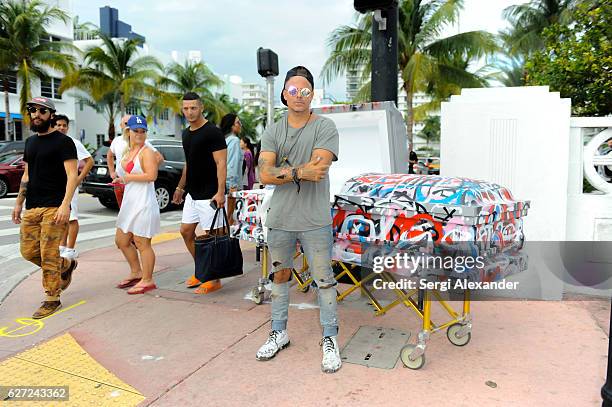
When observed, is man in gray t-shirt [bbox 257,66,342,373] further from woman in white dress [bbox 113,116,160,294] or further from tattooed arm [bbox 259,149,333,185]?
woman in white dress [bbox 113,116,160,294]

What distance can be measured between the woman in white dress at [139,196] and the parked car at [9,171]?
11590 millimetres

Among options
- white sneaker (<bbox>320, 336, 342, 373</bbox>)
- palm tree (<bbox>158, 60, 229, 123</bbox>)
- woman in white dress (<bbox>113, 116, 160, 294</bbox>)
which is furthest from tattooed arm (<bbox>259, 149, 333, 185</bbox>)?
palm tree (<bbox>158, 60, 229, 123</bbox>)

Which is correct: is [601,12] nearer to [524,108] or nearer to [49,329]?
[524,108]

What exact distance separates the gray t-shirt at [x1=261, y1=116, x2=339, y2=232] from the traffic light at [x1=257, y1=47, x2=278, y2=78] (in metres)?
4.01

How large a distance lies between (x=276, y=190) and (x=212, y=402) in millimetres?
1417

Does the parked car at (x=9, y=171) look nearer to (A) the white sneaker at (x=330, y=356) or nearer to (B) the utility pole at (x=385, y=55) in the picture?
(B) the utility pole at (x=385, y=55)

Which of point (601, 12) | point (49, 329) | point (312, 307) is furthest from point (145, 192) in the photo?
point (601, 12)

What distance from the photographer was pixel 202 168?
4816mm

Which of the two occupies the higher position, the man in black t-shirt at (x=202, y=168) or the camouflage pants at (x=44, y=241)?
the man in black t-shirt at (x=202, y=168)

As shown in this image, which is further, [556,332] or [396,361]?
[556,332]

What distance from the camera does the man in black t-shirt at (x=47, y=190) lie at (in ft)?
14.0

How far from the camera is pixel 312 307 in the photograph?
4.61m

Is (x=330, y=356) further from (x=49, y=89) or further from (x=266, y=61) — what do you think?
(x=49, y=89)

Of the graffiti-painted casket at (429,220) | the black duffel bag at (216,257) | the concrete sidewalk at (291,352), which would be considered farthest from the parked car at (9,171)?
the graffiti-painted casket at (429,220)
